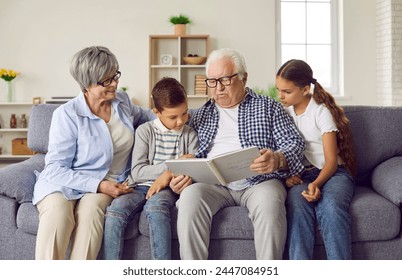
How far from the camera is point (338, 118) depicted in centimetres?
260

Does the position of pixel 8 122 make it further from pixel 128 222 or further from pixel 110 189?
pixel 128 222

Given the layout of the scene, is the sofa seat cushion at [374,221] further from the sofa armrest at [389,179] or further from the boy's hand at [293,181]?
the boy's hand at [293,181]

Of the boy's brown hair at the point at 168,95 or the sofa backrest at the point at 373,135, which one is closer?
the boy's brown hair at the point at 168,95

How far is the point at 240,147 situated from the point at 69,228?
33.2 inches

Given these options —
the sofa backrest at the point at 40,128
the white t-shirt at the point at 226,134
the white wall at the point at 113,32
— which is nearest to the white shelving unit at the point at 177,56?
the white wall at the point at 113,32

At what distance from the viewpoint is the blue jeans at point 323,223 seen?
7.12 ft

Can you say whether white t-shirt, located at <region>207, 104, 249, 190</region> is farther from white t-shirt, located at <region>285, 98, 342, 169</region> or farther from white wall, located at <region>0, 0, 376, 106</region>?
white wall, located at <region>0, 0, 376, 106</region>

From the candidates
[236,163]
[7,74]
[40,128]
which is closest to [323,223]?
[236,163]

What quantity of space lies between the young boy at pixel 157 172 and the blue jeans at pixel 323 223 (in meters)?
0.50

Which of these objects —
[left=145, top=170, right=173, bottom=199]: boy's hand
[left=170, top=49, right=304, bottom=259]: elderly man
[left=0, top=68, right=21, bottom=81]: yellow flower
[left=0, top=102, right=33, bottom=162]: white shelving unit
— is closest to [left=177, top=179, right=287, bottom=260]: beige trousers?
[left=170, top=49, right=304, bottom=259]: elderly man

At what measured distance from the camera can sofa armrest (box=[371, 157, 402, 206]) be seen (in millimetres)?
2365

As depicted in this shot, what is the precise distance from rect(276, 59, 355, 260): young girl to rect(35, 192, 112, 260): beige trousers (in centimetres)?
78

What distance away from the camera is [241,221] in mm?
2289

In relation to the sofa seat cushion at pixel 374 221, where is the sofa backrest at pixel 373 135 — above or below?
above
